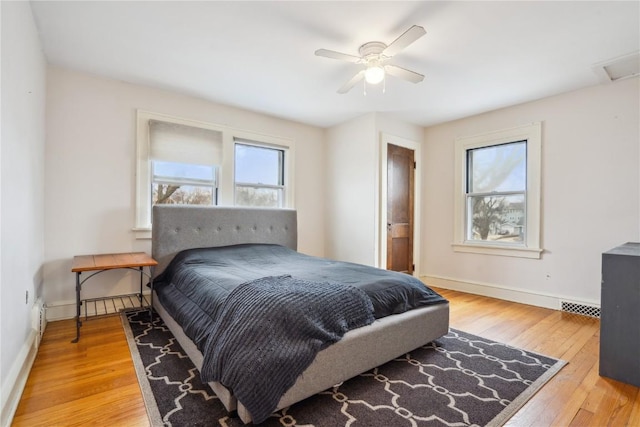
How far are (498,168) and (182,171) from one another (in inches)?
157

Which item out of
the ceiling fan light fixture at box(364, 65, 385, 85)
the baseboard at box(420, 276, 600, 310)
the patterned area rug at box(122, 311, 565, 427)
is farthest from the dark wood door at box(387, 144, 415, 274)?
the patterned area rug at box(122, 311, 565, 427)

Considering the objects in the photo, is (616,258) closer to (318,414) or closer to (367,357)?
(367,357)

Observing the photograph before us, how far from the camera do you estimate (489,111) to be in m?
3.92

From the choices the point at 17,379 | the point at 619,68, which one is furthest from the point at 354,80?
the point at 17,379

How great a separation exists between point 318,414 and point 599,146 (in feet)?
12.2

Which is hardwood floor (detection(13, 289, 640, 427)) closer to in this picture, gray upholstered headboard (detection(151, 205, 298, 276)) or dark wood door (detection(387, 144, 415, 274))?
gray upholstered headboard (detection(151, 205, 298, 276))

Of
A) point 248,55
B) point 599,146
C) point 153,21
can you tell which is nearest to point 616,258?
point 599,146

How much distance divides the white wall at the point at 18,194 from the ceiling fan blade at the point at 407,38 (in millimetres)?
2185

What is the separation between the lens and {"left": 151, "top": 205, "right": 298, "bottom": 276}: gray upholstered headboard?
10.2 feet

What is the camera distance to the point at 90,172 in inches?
116

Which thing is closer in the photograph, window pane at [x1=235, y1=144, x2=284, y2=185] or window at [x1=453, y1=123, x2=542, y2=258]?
window at [x1=453, y1=123, x2=542, y2=258]

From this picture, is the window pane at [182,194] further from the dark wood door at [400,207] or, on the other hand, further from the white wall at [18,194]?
the dark wood door at [400,207]

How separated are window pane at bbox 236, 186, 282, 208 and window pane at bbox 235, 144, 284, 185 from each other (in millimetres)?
103

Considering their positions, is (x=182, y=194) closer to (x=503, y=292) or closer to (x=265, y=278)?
(x=265, y=278)
